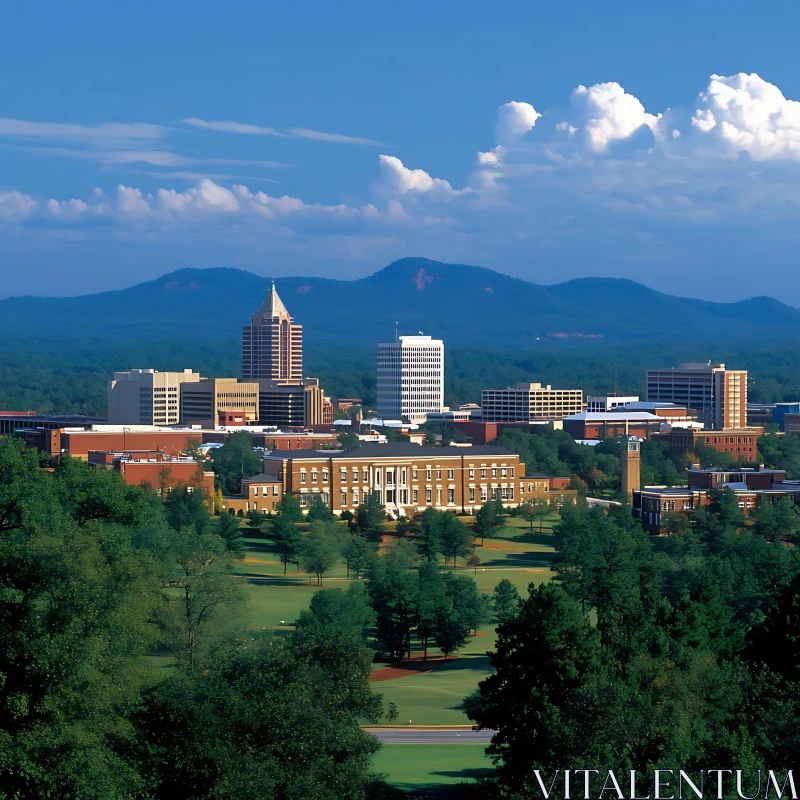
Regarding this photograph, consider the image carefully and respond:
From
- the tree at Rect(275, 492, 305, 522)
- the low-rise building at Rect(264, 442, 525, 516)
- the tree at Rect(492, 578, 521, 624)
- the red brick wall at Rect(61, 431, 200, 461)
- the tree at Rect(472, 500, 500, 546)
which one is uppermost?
the red brick wall at Rect(61, 431, 200, 461)

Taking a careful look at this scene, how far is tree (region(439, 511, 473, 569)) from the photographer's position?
100750mm

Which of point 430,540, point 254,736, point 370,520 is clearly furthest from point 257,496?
point 254,736

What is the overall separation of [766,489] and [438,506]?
24.2 meters

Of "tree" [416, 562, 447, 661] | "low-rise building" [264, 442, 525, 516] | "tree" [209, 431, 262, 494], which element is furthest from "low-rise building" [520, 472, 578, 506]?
"tree" [416, 562, 447, 661]

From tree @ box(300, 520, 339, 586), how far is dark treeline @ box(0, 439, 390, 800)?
48064 mm

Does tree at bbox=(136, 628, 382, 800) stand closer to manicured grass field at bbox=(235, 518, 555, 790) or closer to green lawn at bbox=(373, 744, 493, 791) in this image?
green lawn at bbox=(373, 744, 493, 791)

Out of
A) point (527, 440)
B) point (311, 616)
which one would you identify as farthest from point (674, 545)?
point (527, 440)

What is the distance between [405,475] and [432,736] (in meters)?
81.2

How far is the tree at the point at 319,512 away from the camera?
370 ft

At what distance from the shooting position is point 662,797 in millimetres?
31500

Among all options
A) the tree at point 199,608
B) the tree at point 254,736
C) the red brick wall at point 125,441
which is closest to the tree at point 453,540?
the tree at point 199,608

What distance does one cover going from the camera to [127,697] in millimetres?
38250

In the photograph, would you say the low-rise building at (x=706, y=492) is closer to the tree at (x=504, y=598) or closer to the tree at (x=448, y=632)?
the tree at (x=504, y=598)

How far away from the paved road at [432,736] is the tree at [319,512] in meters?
55.4
